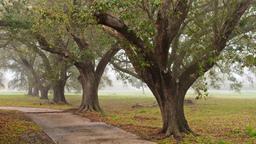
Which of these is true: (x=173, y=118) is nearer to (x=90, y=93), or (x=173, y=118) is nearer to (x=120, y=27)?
(x=120, y=27)

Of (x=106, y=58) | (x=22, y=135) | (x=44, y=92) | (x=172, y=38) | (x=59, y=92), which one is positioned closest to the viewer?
(x=172, y=38)

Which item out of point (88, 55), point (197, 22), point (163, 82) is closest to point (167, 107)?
point (163, 82)

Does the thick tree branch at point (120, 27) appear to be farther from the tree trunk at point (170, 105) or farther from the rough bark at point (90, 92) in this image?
the rough bark at point (90, 92)

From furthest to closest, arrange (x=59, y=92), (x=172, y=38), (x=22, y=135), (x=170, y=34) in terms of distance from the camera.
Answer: (x=59, y=92) → (x=22, y=135) → (x=172, y=38) → (x=170, y=34)

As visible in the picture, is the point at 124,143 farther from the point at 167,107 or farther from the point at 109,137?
the point at 167,107

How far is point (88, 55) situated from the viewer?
26.4 m

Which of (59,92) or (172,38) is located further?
(59,92)

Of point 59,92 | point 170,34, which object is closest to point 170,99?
point 170,34

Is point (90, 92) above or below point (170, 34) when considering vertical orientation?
below

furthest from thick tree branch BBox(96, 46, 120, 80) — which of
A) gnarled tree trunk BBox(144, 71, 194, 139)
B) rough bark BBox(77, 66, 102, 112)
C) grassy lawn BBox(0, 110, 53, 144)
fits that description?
gnarled tree trunk BBox(144, 71, 194, 139)

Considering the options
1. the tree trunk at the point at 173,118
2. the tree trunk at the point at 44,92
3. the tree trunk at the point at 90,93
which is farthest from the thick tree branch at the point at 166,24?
the tree trunk at the point at 44,92

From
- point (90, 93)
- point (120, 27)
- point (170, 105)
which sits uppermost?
point (120, 27)

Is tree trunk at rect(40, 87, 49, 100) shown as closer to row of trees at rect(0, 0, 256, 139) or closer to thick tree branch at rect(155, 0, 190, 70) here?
row of trees at rect(0, 0, 256, 139)

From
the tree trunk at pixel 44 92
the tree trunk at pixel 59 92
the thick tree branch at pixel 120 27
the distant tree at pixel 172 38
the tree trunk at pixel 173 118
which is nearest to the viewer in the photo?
the thick tree branch at pixel 120 27
